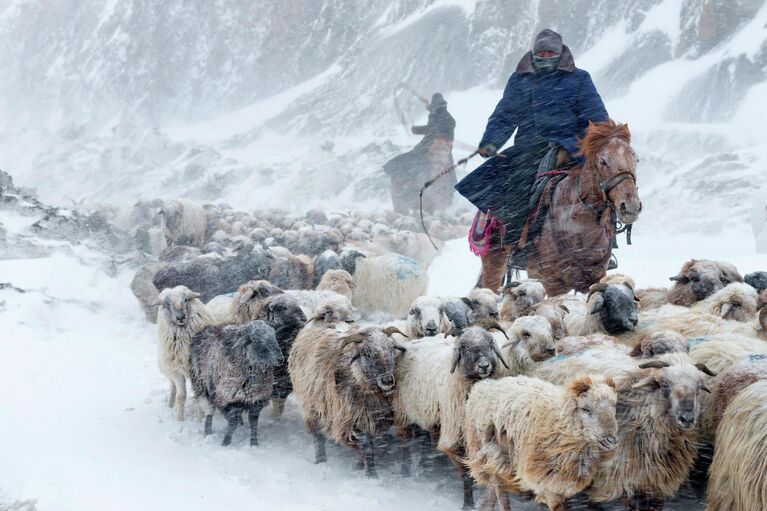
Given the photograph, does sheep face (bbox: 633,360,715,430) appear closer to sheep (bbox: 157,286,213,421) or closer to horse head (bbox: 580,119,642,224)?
horse head (bbox: 580,119,642,224)

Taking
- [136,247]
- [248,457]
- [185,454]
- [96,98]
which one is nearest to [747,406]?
[248,457]

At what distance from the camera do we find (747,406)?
3166 millimetres

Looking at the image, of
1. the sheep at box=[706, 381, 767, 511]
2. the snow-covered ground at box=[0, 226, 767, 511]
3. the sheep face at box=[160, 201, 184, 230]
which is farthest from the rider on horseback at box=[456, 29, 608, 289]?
the sheep face at box=[160, 201, 184, 230]

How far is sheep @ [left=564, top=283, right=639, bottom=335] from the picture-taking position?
494cm

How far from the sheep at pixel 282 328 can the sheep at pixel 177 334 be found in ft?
2.40

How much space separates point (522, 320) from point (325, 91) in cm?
5463

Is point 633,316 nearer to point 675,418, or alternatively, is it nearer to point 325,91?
point 675,418

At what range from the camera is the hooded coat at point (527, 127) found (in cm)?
656

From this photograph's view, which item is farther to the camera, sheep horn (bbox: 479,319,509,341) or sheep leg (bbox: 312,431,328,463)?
sheep leg (bbox: 312,431,328,463)

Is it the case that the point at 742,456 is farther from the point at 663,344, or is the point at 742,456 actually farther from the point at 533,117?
the point at 533,117

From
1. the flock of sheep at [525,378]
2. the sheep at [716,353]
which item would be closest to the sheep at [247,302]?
the flock of sheep at [525,378]

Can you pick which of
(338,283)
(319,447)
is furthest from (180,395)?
(338,283)

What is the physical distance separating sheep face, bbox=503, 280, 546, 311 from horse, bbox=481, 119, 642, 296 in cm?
28

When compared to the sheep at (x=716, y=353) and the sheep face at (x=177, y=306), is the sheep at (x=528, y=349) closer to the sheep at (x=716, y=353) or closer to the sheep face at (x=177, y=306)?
the sheep at (x=716, y=353)
